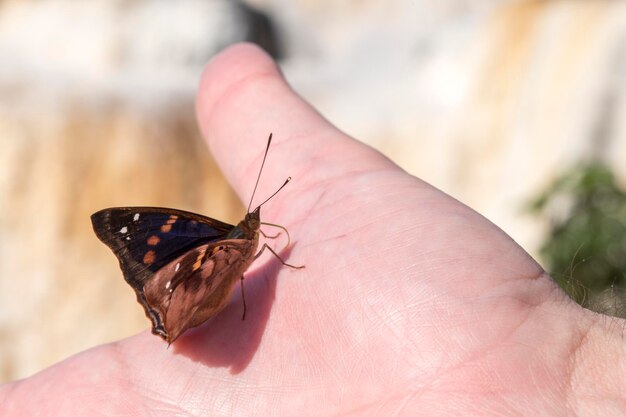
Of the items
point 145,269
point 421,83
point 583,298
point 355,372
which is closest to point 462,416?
point 355,372

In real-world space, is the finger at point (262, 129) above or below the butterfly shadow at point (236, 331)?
above

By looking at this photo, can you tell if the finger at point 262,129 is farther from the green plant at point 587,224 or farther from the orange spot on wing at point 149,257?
the green plant at point 587,224

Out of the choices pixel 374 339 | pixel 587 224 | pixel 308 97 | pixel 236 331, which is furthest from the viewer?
pixel 308 97

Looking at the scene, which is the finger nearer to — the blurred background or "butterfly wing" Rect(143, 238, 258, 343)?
"butterfly wing" Rect(143, 238, 258, 343)

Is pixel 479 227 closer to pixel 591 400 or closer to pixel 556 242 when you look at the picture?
pixel 591 400

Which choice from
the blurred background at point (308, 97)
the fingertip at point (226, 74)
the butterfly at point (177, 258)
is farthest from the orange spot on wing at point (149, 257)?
the blurred background at point (308, 97)

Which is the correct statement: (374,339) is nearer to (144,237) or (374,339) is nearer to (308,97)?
(144,237)

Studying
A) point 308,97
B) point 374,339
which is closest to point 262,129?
point 374,339
